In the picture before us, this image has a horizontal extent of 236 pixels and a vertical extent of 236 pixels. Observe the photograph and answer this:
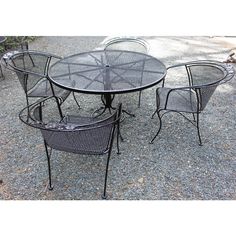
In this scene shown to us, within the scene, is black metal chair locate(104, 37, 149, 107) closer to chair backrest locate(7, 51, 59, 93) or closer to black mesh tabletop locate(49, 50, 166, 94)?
black mesh tabletop locate(49, 50, 166, 94)

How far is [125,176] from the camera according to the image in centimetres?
269

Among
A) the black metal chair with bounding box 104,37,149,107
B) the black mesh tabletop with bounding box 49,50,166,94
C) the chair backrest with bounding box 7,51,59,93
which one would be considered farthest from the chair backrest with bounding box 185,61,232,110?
the chair backrest with bounding box 7,51,59,93

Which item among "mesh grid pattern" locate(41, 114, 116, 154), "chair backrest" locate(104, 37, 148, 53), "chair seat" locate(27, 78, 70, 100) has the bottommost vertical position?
"chair seat" locate(27, 78, 70, 100)

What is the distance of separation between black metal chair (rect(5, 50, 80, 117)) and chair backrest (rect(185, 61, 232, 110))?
1452mm

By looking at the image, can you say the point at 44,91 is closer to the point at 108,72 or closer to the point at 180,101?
the point at 108,72

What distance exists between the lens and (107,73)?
3.11 meters

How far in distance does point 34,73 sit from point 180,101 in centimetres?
160

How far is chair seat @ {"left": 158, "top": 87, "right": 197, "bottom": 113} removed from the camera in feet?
9.92

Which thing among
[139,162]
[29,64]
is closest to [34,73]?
[29,64]

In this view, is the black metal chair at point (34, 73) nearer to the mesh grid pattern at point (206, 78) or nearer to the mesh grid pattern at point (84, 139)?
the mesh grid pattern at point (84, 139)

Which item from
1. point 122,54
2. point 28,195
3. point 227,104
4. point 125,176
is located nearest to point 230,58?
point 227,104

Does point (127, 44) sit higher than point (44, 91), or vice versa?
point (127, 44)

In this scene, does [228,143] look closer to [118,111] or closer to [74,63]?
[118,111]

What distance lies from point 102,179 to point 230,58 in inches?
148
